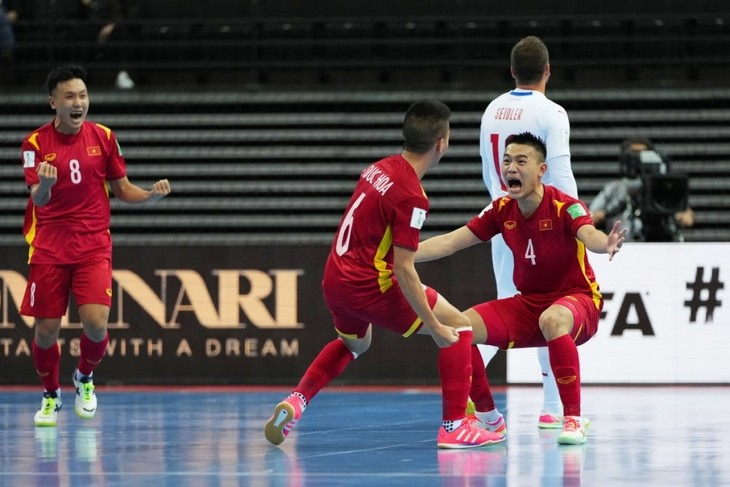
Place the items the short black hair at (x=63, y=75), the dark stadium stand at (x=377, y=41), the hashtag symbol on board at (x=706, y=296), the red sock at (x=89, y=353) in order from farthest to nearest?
the dark stadium stand at (x=377, y=41) < the hashtag symbol on board at (x=706, y=296) < the red sock at (x=89, y=353) < the short black hair at (x=63, y=75)

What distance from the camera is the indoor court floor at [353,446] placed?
5.73 m

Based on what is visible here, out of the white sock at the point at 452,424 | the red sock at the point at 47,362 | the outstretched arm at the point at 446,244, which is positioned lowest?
the white sock at the point at 452,424

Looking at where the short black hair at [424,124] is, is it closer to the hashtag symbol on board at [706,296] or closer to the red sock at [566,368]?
the red sock at [566,368]

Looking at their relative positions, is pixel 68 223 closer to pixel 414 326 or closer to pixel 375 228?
pixel 375 228

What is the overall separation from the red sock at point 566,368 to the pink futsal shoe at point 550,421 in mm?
894

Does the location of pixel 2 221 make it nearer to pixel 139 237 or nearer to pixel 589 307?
pixel 139 237

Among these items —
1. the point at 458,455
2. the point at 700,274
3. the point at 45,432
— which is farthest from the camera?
the point at 700,274

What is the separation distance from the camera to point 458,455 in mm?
6465

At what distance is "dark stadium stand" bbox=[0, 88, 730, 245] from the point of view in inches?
574

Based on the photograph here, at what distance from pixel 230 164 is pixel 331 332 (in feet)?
13.1

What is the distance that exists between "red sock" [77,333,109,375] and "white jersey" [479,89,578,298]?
251cm

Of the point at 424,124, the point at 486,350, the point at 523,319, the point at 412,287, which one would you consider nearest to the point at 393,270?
the point at 412,287

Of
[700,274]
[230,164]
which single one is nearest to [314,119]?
[230,164]

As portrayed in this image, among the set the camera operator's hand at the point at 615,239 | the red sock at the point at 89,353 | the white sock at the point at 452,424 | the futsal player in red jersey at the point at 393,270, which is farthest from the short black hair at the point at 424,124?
the red sock at the point at 89,353
